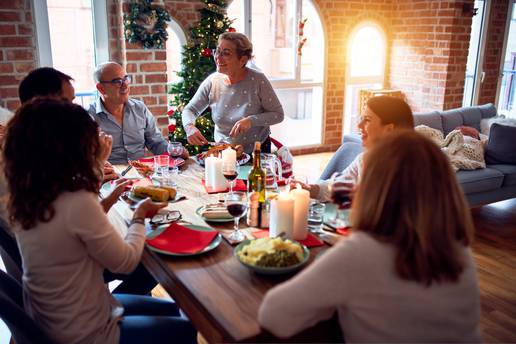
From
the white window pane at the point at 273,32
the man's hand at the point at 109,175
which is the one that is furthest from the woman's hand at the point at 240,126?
the white window pane at the point at 273,32

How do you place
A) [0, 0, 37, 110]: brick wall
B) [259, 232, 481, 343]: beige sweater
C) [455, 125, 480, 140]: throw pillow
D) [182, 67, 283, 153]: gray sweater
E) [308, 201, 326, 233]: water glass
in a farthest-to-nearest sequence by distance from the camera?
[455, 125, 480, 140]: throw pillow < [0, 0, 37, 110]: brick wall < [182, 67, 283, 153]: gray sweater < [308, 201, 326, 233]: water glass < [259, 232, 481, 343]: beige sweater

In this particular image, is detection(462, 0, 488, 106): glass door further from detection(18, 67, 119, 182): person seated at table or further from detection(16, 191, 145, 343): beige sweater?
detection(16, 191, 145, 343): beige sweater

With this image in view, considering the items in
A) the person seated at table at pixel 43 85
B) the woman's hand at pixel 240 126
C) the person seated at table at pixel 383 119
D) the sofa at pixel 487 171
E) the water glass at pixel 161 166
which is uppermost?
the person seated at table at pixel 43 85

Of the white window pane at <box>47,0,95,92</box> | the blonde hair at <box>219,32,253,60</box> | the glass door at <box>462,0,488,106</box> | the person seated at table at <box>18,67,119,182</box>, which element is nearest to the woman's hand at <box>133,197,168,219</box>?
the person seated at table at <box>18,67,119,182</box>

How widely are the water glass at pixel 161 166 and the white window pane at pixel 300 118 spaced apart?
386 cm

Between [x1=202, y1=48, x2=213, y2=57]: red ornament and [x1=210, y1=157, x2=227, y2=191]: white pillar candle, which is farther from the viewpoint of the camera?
[x1=202, y1=48, x2=213, y2=57]: red ornament

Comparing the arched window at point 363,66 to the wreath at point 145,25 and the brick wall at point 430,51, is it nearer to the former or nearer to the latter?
the brick wall at point 430,51

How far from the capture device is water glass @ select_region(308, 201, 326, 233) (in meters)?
1.75

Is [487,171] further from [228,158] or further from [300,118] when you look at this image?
[300,118]

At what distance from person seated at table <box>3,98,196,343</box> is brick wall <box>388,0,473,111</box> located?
5402mm

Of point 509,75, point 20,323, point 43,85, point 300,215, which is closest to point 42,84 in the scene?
point 43,85

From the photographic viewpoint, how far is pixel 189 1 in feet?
15.8

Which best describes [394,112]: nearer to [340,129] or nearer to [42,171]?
[42,171]

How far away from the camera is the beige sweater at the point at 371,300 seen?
3.37ft
